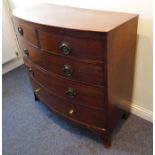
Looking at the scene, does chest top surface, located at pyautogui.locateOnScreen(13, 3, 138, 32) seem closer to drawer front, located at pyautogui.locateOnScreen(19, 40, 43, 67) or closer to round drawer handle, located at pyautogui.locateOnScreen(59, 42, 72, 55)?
round drawer handle, located at pyautogui.locateOnScreen(59, 42, 72, 55)

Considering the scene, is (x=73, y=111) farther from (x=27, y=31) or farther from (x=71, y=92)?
(x=27, y=31)

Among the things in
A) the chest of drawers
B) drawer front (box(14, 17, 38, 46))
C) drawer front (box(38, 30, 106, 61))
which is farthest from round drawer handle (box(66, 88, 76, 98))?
drawer front (box(14, 17, 38, 46))

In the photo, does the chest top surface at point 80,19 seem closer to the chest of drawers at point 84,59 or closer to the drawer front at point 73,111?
the chest of drawers at point 84,59

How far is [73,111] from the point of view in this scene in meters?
1.37

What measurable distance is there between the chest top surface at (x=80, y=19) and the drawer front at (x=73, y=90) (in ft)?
1.18

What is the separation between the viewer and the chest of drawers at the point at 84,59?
998 millimetres

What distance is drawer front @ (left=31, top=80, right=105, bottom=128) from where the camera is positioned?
1.27 metres

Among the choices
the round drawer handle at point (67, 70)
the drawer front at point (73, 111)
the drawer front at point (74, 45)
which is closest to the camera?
the drawer front at point (74, 45)

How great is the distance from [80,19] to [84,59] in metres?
0.28

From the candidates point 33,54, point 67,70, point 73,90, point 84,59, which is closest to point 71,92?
point 73,90

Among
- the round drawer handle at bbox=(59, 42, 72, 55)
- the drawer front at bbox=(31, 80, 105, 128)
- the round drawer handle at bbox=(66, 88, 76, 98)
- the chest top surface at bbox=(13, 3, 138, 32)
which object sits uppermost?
the chest top surface at bbox=(13, 3, 138, 32)

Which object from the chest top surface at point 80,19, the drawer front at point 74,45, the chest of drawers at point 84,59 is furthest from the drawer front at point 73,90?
the chest top surface at point 80,19

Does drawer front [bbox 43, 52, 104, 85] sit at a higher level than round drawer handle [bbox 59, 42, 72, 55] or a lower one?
lower

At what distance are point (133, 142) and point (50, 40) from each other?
99cm
